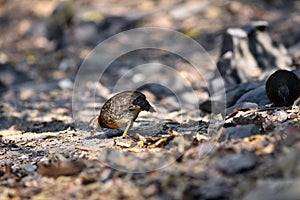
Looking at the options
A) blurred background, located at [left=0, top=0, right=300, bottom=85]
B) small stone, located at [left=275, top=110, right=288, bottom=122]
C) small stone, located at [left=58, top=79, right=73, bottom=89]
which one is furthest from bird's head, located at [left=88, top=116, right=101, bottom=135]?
blurred background, located at [left=0, top=0, right=300, bottom=85]

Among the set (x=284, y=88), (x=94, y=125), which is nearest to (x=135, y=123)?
(x=94, y=125)

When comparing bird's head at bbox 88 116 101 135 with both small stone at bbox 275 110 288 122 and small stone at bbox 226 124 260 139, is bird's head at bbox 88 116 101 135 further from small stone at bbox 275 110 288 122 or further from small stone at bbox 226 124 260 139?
small stone at bbox 275 110 288 122

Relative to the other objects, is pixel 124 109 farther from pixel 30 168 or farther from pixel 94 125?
pixel 30 168

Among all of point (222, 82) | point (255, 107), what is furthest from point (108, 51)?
point (255, 107)

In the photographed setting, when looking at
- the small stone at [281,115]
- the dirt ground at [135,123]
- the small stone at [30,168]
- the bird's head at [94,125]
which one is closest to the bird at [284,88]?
the dirt ground at [135,123]

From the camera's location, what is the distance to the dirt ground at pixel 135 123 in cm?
306

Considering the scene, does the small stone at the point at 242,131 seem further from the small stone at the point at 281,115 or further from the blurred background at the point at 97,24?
the blurred background at the point at 97,24

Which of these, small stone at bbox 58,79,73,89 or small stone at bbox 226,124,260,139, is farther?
small stone at bbox 58,79,73,89

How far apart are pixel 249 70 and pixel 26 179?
4.67m

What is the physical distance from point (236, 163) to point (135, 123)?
2.35m

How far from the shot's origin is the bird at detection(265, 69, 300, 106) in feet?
16.4

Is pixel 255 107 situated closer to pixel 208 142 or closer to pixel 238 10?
pixel 208 142

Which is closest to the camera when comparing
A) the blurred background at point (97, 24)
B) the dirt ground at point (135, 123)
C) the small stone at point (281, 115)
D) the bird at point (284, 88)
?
the dirt ground at point (135, 123)

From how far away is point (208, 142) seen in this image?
3631 millimetres
